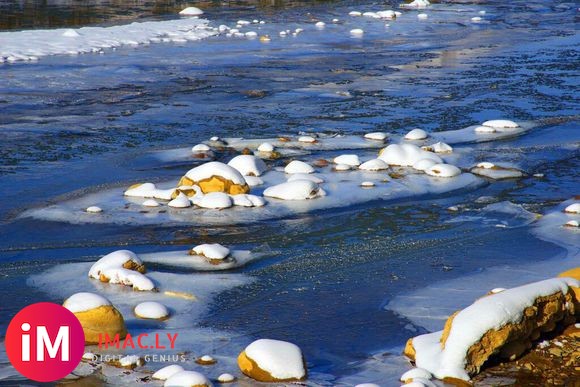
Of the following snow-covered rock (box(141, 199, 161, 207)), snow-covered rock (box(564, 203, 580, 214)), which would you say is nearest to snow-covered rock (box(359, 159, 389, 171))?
snow-covered rock (box(564, 203, 580, 214))

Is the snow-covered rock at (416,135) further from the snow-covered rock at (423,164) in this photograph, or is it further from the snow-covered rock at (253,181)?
the snow-covered rock at (253,181)

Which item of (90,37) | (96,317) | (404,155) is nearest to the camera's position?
(96,317)

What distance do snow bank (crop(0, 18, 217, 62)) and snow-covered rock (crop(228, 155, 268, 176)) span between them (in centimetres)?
798

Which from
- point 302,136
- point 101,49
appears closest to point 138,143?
point 302,136

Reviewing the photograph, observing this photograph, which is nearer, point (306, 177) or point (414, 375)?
point (414, 375)

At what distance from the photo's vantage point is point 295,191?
7.30 m

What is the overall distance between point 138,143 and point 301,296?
454 centimetres

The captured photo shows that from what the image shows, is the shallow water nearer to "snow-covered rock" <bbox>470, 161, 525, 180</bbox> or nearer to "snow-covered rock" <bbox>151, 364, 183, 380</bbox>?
"snow-covered rock" <bbox>470, 161, 525, 180</bbox>

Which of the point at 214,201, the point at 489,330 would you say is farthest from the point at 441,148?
the point at 489,330

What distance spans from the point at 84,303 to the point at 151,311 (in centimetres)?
45

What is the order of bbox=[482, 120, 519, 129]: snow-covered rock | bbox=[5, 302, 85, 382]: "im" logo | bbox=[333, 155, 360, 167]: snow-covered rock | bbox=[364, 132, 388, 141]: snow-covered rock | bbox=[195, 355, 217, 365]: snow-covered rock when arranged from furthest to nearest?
1. bbox=[482, 120, 519, 129]: snow-covered rock
2. bbox=[364, 132, 388, 141]: snow-covered rock
3. bbox=[333, 155, 360, 167]: snow-covered rock
4. bbox=[195, 355, 217, 365]: snow-covered rock
5. bbox=[5, 302, 85, 382]: "im" logo

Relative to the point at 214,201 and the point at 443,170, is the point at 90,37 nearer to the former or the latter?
the point at 443,170

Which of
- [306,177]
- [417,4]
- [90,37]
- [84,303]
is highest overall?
[417,4]

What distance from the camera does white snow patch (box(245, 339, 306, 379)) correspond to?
4.09 meters
